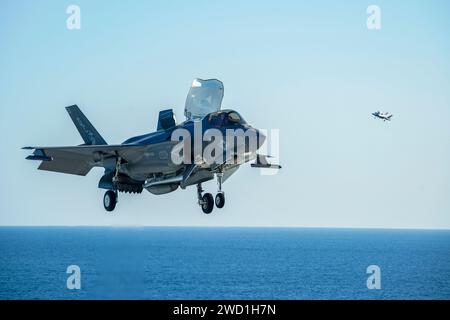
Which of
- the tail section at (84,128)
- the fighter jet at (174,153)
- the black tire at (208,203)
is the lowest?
the black tire at (208,203)

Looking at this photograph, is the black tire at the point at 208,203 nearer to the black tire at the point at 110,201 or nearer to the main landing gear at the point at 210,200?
the main landing gear at the point at 210,200

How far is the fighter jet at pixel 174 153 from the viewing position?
30562 mm

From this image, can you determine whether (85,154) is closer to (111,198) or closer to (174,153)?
(111,198)

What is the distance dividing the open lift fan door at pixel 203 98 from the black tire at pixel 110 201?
5614 mm

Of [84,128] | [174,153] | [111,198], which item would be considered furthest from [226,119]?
[84,128]

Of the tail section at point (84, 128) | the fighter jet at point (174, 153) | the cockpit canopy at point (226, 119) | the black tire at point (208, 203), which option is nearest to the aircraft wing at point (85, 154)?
the fighter jet at point (174, 153)

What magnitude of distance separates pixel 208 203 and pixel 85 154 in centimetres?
732

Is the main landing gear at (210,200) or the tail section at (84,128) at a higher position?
the tail section at (84,128)

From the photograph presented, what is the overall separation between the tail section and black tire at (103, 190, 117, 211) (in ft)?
11.1

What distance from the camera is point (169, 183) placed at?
32781 millimetres

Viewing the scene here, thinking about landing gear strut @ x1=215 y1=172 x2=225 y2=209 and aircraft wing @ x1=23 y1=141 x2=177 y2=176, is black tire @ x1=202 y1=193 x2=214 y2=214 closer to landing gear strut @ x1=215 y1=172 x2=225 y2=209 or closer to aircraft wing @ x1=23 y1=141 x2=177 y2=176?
landing gear strut @ x1=215 y1=172 x2=225 y2=209
